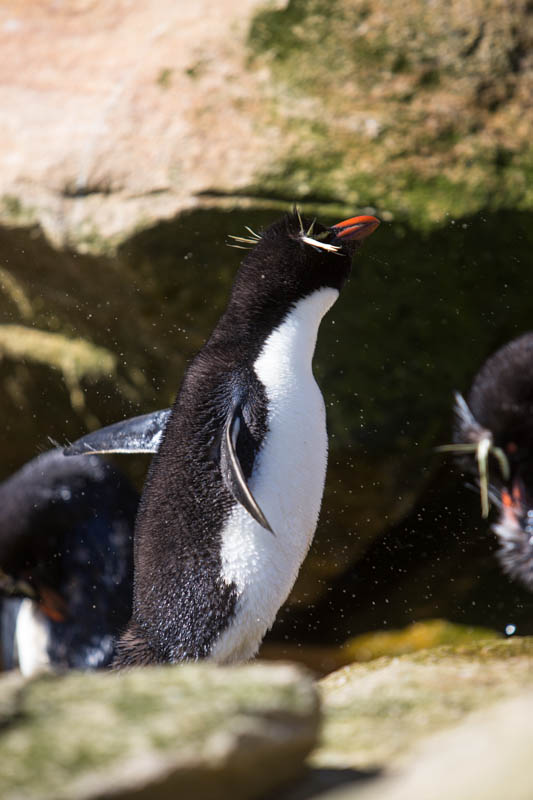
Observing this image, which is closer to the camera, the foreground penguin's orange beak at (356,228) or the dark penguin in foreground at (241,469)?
the dark penguin in foreground at (241,469)

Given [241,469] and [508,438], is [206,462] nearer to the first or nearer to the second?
[241,469]

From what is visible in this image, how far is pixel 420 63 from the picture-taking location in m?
3.17

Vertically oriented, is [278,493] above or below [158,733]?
below

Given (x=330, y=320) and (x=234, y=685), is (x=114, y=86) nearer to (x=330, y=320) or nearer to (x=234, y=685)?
(x=330, y=320)

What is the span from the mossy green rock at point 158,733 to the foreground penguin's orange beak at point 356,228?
4.61ft

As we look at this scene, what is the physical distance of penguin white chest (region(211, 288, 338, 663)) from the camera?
2230mm

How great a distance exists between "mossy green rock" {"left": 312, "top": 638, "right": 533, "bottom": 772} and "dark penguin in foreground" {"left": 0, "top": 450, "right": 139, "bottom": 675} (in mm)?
1071

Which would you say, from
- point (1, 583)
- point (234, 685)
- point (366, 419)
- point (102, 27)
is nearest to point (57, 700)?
point (234, 685)

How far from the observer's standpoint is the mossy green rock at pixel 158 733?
993 mm

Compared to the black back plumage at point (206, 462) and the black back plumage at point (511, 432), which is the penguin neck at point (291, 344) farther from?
the black back plumage at point (511, 432)

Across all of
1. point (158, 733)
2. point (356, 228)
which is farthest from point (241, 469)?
point (158, 733)

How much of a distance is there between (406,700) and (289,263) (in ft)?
3.67

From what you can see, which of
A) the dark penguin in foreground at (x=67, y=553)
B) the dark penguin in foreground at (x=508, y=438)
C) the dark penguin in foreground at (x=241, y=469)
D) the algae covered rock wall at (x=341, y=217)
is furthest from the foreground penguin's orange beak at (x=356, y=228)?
the dark penguin in foreground at (x=67, y=553)

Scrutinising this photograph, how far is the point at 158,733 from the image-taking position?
1.06 metres
